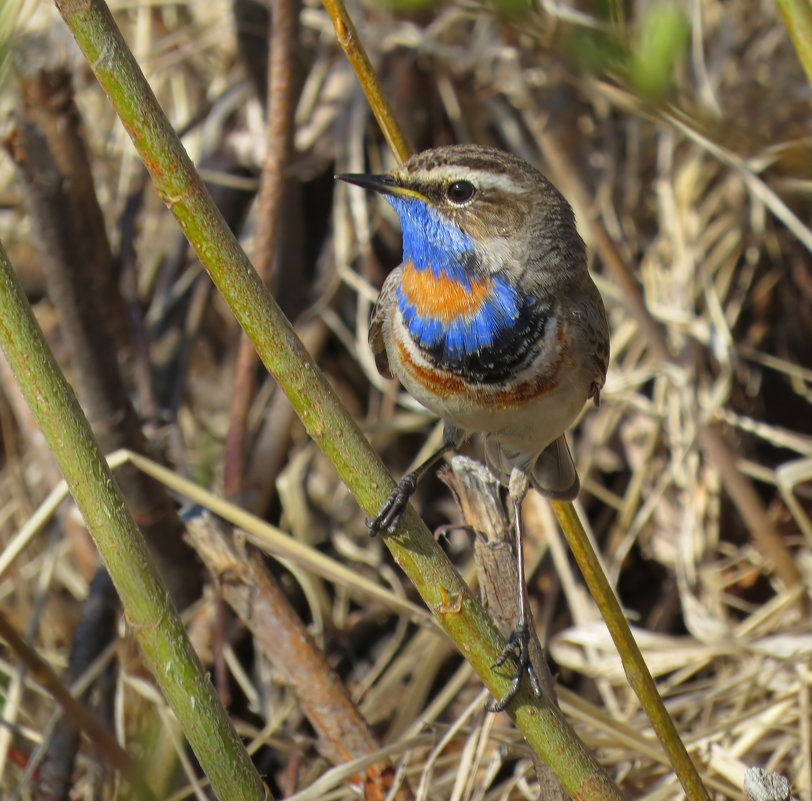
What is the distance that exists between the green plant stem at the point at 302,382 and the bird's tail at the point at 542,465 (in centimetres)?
117

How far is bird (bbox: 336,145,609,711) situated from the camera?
282 cm

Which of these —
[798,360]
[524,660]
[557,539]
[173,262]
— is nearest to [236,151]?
[173,262]

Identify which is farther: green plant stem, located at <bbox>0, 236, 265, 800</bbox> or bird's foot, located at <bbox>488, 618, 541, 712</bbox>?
bird's foot, located at <bbox>488, 618, 541, 712</bbox>

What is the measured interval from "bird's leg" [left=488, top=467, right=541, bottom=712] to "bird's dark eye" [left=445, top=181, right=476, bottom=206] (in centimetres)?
89

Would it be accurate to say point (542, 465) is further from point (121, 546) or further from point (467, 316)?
point (121, 546)

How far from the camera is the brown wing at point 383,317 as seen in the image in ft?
10.3

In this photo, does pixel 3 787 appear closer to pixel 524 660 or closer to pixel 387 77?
pixel 524 660

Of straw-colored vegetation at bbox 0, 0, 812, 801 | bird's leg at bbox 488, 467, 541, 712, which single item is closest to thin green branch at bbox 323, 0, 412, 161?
bird's leg at bbox 488, 467, 541, 712

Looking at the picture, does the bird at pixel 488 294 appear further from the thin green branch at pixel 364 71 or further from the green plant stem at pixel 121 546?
the green plant stem at pixel 121 546

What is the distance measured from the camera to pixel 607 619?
2.30 m

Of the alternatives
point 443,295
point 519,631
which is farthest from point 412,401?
point 519,631

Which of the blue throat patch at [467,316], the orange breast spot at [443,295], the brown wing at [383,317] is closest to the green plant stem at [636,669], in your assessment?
the blue throat patch at [467,316]

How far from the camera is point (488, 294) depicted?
284 centimetres

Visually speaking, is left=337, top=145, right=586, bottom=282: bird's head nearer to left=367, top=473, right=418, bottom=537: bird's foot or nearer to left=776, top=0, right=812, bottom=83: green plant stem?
left=776, top=0, right=812, bottom=83: green plant stem
